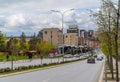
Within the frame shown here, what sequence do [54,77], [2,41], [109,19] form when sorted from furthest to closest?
[2,41] < [54,77] < [109,19]

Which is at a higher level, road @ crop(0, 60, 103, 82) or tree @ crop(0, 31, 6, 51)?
tree @ crop(0, 31, 6, 51)

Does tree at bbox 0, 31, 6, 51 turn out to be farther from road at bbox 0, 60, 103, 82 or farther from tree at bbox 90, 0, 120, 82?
tree at bbox 90, 0, 120, 82

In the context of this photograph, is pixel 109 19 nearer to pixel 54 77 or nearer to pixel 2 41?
pixel 54 77

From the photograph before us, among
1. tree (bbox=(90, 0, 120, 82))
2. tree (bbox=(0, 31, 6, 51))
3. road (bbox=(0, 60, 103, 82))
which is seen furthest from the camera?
tree (bbox=(0, 31, 6, 51))

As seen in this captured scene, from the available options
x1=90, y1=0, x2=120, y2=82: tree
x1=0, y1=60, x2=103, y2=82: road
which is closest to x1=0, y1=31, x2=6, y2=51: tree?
x1=0, y1=60, x2=103, y2=82: road

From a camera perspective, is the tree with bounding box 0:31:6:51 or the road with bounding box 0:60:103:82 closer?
the road with bounding box 0:60:103:82

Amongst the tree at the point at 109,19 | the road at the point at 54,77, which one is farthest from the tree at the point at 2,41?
the tree at the point at 109,19

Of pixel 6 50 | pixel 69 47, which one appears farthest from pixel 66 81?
pixel 69 47

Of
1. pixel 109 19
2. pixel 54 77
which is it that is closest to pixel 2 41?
pixel 54 77

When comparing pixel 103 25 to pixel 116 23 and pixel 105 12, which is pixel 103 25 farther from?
pixel 116 23

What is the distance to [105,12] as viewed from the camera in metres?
22.8

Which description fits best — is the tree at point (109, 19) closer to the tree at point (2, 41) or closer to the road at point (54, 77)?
the road at point (54, 77)

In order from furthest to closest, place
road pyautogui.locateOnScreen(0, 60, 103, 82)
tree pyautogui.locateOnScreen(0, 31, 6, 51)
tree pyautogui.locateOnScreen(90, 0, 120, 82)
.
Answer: tree pyautogui.locateOnScreen(0, 31, 6, 51), road pyautogui.locateOnScreen(0, 60, 103, 82), tree pyautogui.locateOnScreen(90, 0, 120, 82)

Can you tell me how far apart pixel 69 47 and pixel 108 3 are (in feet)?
488
